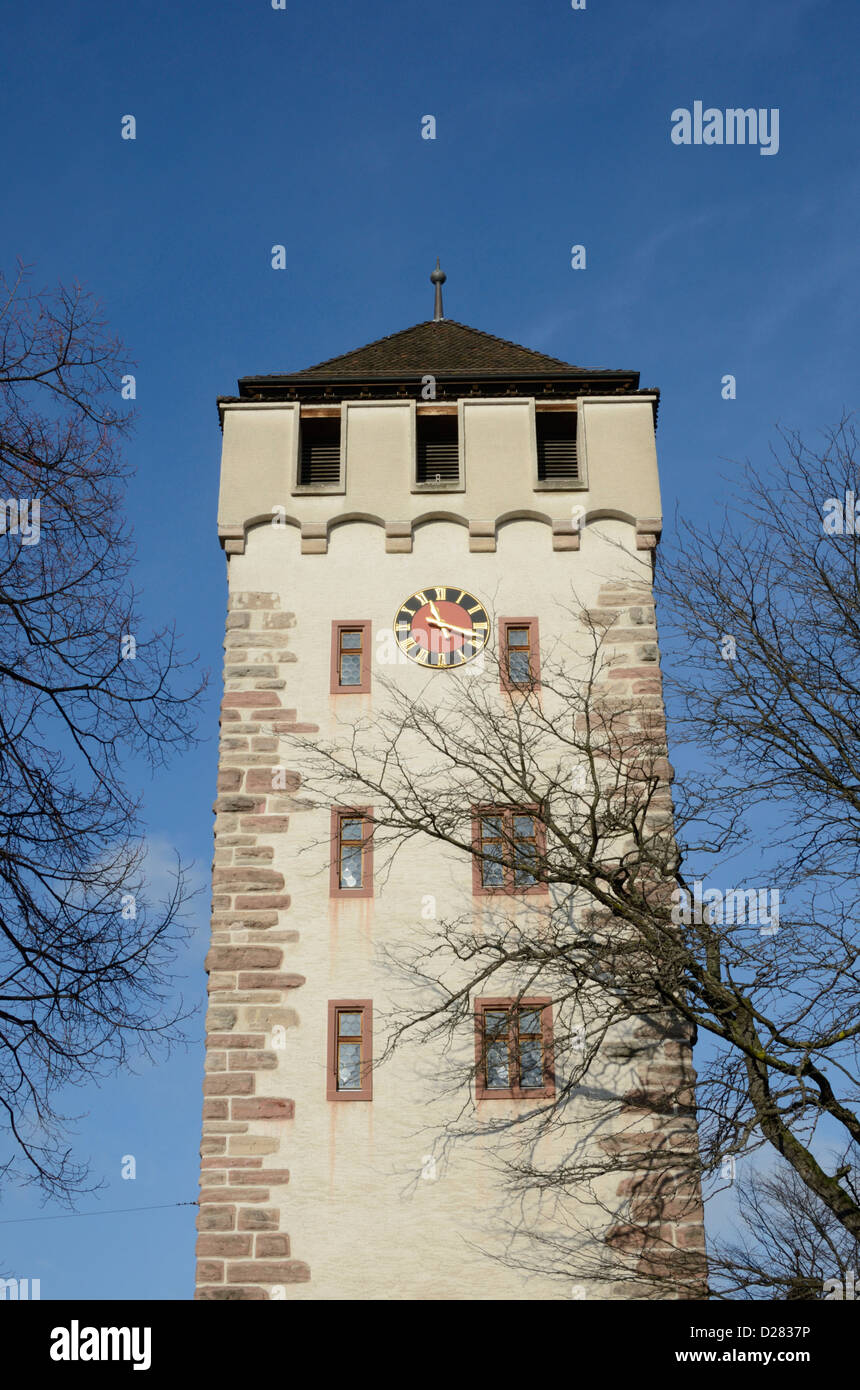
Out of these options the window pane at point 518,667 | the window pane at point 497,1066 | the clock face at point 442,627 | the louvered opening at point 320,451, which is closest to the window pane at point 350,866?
the window pane at point 497,1066

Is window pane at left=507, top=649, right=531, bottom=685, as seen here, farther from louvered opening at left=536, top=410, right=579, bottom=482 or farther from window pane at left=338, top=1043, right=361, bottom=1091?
window pane at left=338, top=1043, right=361, bottom=1091

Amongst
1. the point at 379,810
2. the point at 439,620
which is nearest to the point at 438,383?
the point at 439,620

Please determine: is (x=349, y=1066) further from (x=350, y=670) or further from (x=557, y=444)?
(x=557, y=444)

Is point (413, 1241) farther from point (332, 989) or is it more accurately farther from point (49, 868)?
point (49, 868)

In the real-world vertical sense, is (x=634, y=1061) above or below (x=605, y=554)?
below

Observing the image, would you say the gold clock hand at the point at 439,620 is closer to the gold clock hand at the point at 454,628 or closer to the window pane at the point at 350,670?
the gold clock hand at the point at 454,628

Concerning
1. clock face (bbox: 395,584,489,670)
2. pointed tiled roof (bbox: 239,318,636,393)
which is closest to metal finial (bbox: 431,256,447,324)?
pointed tiled roof (bbox: 239,318,636,393)

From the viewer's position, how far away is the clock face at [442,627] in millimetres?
19234

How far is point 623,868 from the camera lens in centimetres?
1366

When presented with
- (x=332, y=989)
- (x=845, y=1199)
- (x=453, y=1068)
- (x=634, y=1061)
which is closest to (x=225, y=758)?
(x=332, y=989)

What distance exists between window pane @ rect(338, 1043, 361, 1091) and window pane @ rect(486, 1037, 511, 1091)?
1.27 meters

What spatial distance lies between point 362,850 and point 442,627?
9.51 ft

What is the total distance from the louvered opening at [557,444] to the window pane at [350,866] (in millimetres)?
5576

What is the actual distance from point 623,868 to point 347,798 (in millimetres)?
5292
